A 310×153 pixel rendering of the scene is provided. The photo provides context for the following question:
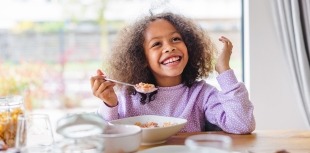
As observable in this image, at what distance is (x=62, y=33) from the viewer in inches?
120

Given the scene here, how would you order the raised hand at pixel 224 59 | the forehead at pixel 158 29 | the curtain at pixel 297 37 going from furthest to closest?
the curtain at pixel 297 37, the forehead at pixel 158 29, the raised hand at pixel 224 59

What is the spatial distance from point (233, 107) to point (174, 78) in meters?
0.31

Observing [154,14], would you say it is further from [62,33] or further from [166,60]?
[62,33]

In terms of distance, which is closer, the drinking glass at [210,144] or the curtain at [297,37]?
the drinking glass at [210,144]

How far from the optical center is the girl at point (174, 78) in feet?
4.47

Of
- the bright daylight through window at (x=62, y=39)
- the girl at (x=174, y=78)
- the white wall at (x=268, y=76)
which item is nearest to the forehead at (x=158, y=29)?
the girl at (x=174, y=78)

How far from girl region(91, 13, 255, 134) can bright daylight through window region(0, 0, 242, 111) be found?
4.52 feet

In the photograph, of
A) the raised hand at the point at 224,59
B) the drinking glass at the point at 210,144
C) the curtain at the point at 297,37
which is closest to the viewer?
the drinking glass at the point at 210,144

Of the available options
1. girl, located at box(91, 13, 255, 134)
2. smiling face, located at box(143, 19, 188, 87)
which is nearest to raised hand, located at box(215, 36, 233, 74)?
girl, located at box(91, 13, 255, 134)

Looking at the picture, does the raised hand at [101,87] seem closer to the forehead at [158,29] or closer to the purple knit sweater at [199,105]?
the purple knit sweater at [199,105]

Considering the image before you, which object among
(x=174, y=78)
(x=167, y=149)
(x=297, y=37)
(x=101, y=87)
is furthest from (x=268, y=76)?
(x=167, y=149)

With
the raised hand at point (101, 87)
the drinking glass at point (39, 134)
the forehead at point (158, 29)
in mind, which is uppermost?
the forehead at point (158, 29)

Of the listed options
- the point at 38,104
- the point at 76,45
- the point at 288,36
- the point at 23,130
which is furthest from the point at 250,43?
the point at 23,130

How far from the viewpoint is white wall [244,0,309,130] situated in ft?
9.02
